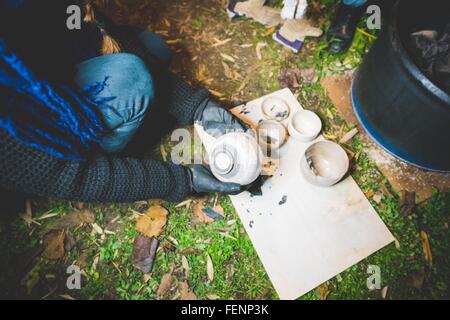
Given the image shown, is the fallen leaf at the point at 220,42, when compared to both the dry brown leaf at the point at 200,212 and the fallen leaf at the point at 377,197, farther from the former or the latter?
the fallen leaf at the point at 377,197

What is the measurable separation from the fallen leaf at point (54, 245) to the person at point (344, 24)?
2.67m

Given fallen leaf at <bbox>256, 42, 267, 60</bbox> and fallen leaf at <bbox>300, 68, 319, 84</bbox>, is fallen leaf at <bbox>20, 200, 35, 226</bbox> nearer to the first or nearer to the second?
fallen leaf at <bbox>256, 42, 267, 60</bbox>

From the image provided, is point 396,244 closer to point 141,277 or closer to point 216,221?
point 216,221

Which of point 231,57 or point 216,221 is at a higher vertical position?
point 231,57

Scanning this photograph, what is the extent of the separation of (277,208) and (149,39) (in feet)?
5.23

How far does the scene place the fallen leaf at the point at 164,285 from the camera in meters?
2.05

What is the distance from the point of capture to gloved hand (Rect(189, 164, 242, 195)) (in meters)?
1.91

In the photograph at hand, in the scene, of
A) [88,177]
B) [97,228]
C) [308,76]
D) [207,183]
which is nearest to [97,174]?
[88,177]

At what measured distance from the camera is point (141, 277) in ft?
6.84

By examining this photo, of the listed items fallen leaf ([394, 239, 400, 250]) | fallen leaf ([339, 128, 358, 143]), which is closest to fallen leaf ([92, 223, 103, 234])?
fallen leaf ([339, 128, 358, 143])

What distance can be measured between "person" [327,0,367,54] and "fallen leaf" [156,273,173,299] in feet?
7.55

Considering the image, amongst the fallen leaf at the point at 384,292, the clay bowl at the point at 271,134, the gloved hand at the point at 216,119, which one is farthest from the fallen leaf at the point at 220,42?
the fallen leaf at the point at 384,292
